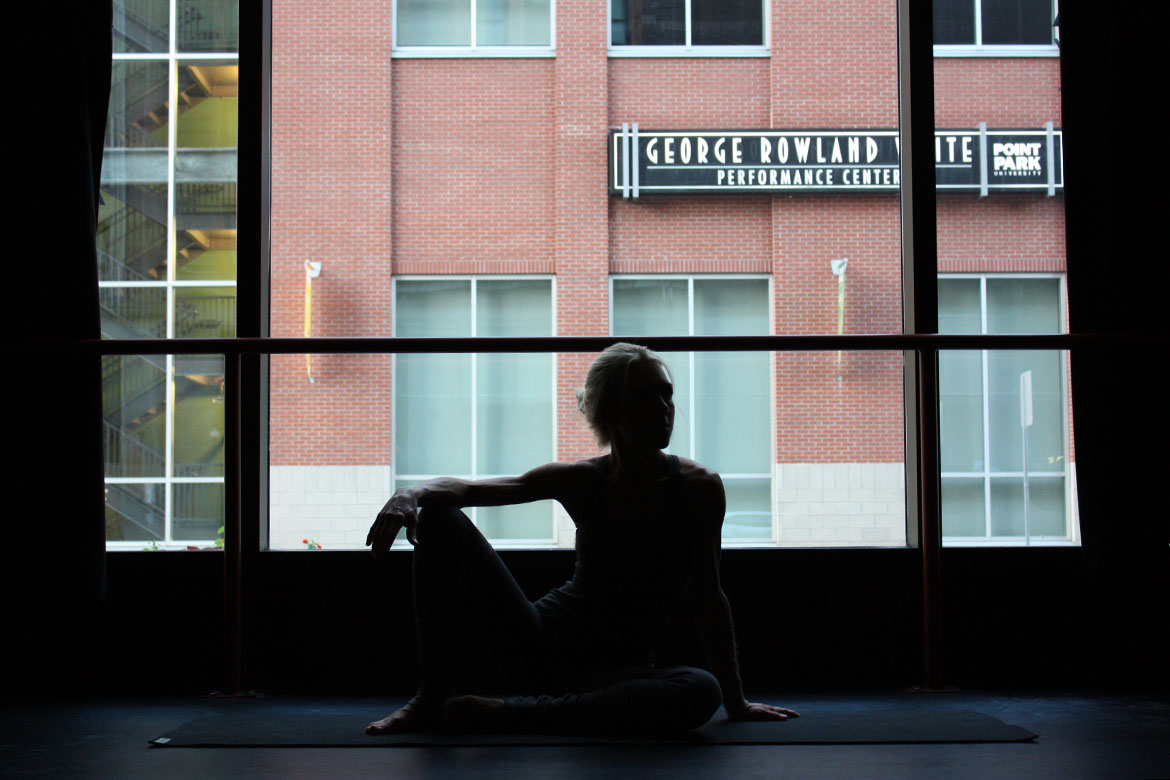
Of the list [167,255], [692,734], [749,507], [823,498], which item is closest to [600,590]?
[692,734]

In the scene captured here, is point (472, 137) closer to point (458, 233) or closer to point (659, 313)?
point (458, 233)

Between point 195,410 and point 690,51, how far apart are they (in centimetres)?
604

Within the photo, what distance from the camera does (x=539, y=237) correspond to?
8.05 metres

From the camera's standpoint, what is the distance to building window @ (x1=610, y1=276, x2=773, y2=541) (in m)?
6.76

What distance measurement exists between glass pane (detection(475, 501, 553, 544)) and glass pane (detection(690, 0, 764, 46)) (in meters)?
4.26

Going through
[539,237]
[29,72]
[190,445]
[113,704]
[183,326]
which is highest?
[539,237]

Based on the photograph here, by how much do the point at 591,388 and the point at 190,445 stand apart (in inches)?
54.8

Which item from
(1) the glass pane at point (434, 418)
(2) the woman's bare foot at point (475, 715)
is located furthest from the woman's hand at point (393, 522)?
(1) the glass pane at point (434, 418)

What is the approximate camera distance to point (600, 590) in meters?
1.80

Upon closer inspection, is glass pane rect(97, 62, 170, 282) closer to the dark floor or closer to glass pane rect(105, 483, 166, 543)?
glass pane rect(105, 483, 166, 543)

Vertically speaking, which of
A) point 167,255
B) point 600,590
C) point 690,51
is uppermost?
point 690,51

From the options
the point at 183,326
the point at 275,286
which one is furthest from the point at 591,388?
the point at 275,286

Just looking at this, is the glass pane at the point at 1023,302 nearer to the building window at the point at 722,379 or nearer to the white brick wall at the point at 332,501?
the building window at the point at 722,379

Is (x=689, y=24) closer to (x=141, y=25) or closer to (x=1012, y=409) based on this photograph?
(x=1012, y=409)
